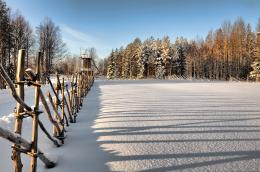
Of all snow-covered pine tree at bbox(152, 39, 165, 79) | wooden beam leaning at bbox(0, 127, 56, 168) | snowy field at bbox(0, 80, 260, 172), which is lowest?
snowy field at bbox(0, 80, 260, 172)

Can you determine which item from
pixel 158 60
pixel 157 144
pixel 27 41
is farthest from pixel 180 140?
pixel 158 60

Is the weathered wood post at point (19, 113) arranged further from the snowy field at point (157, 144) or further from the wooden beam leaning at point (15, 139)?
the snowy field at point (157, 144)

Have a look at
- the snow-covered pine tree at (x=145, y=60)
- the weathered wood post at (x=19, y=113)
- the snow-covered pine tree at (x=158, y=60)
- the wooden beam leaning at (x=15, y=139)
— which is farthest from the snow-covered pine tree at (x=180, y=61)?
the wooden beam leaning at (x=15, y=139)

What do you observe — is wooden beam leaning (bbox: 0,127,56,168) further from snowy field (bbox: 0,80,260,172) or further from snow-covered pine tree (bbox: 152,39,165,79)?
snow-covered pine tree (bbox: 152,39,165,79)

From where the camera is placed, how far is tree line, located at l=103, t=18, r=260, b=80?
197ft

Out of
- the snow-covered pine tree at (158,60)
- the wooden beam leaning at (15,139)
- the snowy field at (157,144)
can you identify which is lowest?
the snowy field at (157,144)

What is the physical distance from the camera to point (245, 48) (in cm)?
6016

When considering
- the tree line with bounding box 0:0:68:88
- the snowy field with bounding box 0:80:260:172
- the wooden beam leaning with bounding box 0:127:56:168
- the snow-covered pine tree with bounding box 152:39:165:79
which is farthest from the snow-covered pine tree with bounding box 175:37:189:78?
the wooden beam leaning with bounding box 0:127:56:168

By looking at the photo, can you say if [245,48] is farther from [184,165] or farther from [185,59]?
[184,165]

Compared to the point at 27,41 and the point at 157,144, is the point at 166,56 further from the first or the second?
the point at 157,144

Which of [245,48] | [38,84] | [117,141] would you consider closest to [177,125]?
[117,141]

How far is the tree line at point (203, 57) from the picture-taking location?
60.0m

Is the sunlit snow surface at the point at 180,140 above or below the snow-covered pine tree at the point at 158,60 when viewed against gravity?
below

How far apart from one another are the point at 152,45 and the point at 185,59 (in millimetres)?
8221
